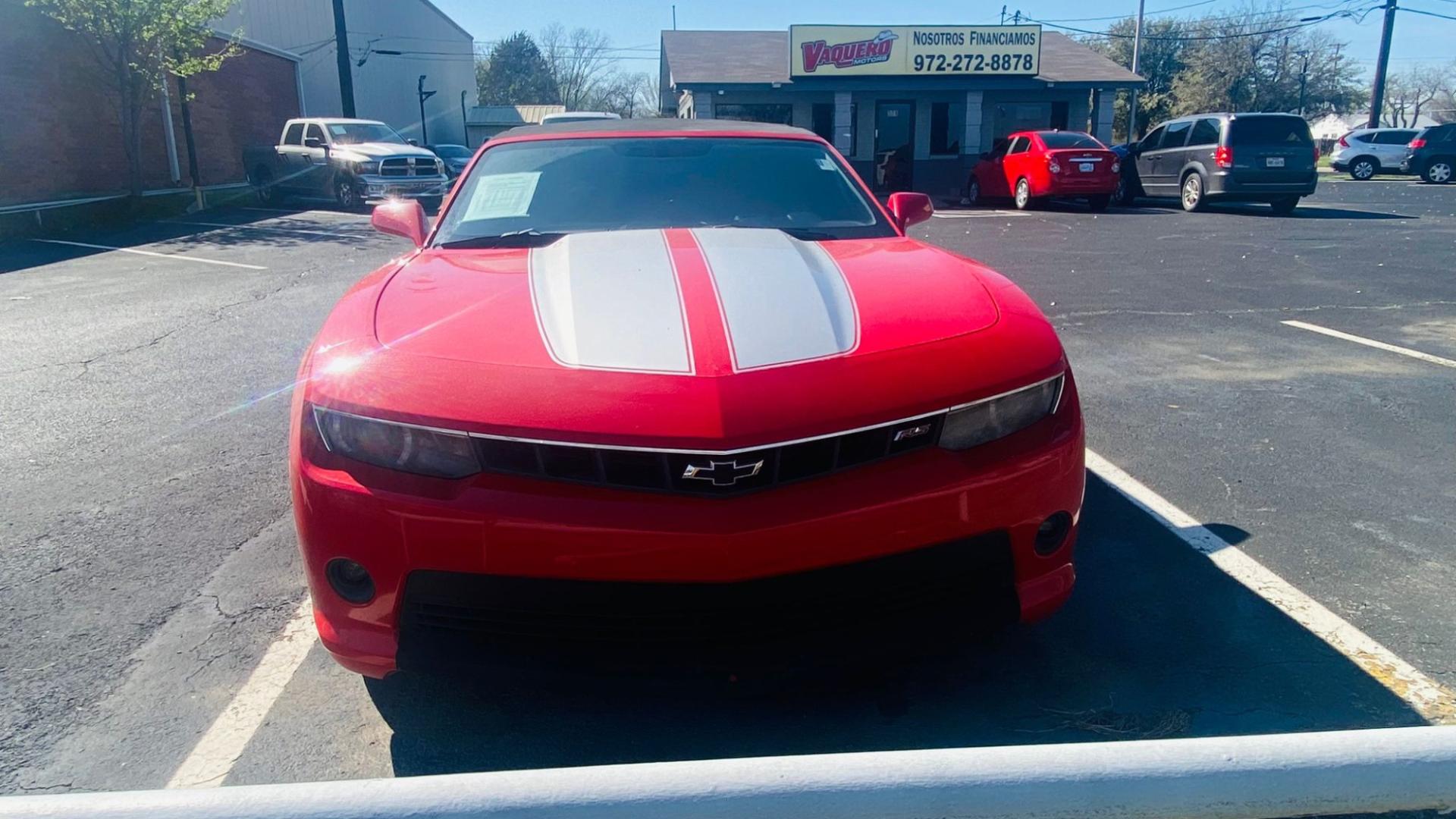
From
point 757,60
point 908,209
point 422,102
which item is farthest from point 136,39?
point 422,102

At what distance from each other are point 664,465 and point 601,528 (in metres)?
0.18

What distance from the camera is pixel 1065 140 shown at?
61.2 ft

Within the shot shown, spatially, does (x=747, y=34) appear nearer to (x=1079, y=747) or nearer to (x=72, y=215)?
(x=72, y=215)

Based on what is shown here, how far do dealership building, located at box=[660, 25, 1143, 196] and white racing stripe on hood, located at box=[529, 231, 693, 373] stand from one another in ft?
73.3

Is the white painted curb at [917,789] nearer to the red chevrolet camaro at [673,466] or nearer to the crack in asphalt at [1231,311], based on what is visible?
the red chevrolet camaro at [673,466]

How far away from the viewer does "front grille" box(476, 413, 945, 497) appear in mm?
2066

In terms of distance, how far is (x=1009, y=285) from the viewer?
285 centimetres

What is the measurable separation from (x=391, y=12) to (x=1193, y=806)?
4711 centimetres

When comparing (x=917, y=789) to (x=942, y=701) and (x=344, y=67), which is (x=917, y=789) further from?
(x=344, y=67)

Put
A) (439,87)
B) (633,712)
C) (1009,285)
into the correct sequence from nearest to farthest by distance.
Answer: (633,712) → (1009,285) → (439,87)

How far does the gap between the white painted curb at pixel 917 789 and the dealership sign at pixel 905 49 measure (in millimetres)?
24750

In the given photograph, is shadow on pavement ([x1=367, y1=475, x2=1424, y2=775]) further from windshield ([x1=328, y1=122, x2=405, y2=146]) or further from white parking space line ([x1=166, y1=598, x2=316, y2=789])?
windshield ([x1=328, y1=122, x2=405, y2=146])

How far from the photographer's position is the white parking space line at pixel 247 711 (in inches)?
90.2

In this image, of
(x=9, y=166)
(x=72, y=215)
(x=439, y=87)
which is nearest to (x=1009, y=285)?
(x=72, y=215)
